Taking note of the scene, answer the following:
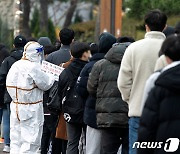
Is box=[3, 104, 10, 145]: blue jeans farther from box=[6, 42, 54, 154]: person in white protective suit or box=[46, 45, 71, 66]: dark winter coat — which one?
box=[46, 45, 71, 66]: dark winter coat

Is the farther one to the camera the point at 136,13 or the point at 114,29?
the point at 136,13

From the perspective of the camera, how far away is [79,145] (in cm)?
1034

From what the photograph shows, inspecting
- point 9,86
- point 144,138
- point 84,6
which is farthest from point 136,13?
point 84,6

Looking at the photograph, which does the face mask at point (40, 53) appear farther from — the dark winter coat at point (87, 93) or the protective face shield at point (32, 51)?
the dark winter coat at point (87, 93)

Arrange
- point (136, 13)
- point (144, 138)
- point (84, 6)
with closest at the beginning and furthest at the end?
point (144, 138) → point (136, 13) → point (84, 6)

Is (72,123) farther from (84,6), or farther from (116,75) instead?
(84,6)

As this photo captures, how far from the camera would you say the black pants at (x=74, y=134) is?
10.3 m

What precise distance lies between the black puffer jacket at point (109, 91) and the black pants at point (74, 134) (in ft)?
3.87

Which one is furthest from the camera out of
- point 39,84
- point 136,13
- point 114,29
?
point 136,13

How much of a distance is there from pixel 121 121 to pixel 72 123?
1.44 meters

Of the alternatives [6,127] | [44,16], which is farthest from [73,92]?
[44,16]

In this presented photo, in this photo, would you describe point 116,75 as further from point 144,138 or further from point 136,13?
point 136,13

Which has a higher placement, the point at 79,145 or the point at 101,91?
the point at 101,91

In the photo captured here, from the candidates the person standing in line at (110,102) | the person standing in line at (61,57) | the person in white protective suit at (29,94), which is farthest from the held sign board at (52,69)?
the person standing in line at (110,102)
